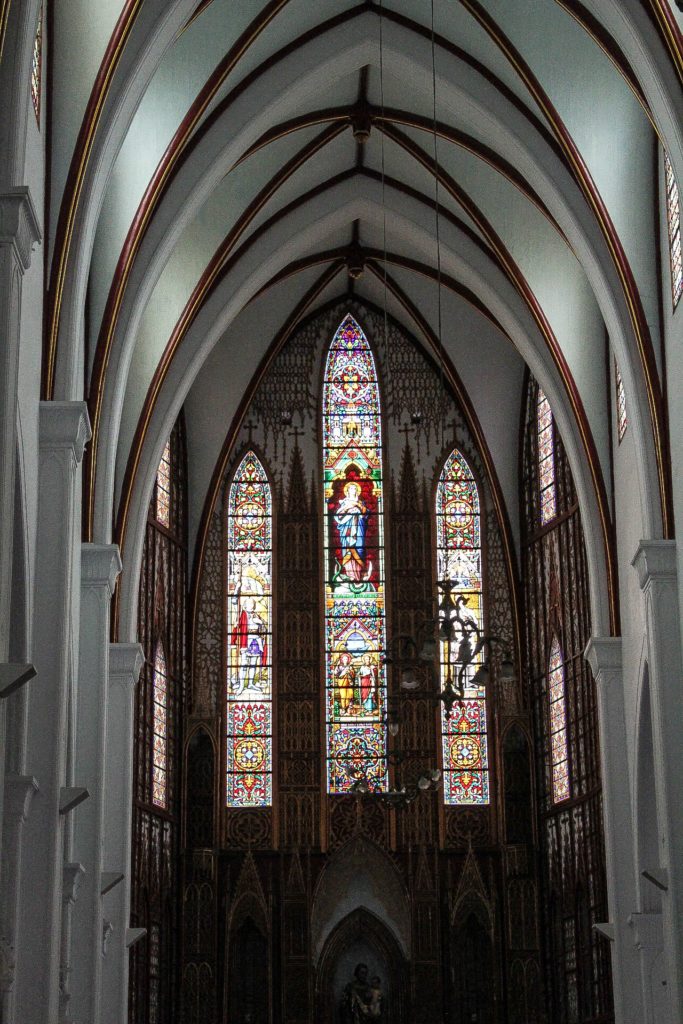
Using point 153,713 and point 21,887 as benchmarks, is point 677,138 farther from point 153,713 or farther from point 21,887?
point 153,713

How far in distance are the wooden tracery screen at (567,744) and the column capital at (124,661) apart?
24.0 feet

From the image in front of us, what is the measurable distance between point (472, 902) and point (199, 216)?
1176 cm

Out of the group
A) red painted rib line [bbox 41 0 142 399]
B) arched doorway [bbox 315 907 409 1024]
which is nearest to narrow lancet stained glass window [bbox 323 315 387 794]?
arched doorway [bbox 315 907 409 1024]

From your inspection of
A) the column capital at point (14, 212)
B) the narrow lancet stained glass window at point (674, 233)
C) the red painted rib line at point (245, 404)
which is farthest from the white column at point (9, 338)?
the red painted rib line at point (245, 404)

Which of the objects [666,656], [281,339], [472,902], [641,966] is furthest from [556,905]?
[281,339]

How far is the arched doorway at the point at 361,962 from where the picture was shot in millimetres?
27266

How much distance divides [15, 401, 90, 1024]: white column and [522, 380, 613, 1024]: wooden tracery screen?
11.2 meters

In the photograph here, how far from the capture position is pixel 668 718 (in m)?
20.4

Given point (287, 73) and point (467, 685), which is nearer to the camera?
point (287, 73)

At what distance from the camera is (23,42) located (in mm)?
14289

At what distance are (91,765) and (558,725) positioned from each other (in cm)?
948

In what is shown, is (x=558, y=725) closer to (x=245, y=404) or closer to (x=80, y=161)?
(x=245, y=404)

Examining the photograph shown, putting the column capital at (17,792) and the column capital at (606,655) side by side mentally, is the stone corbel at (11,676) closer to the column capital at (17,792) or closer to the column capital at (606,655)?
the column capital at (17,792)

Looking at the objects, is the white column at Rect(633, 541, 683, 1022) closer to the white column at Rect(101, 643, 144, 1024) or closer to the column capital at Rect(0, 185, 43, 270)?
the white column at Rect(101, 643, 144, 1024)
